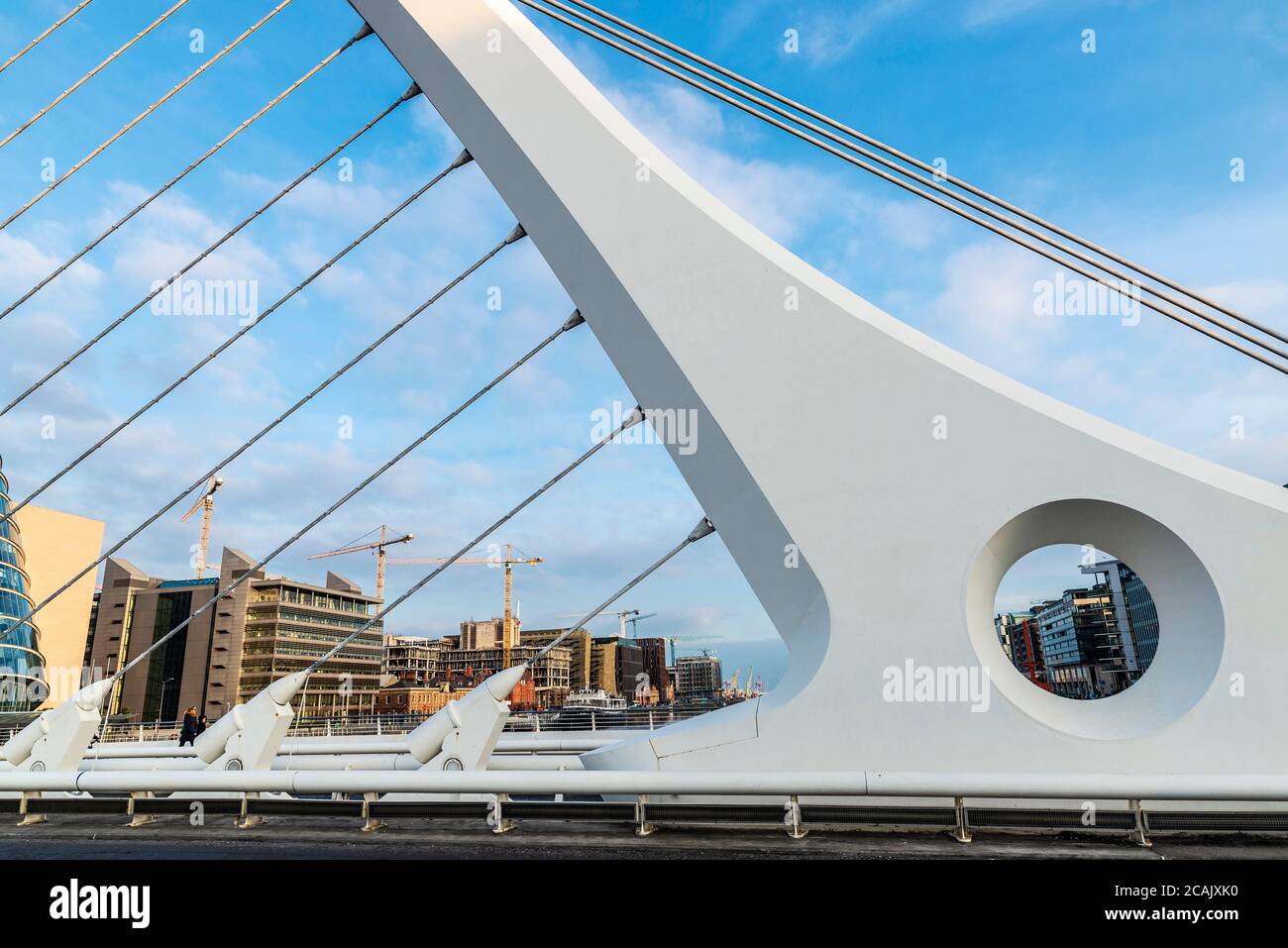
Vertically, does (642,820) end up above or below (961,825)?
below

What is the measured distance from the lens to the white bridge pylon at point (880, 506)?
5168mm

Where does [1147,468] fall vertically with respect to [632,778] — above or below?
above

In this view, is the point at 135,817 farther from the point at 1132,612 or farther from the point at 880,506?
the point at 1132,612

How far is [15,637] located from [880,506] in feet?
183

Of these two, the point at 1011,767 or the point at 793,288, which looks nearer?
the point at 1011,767

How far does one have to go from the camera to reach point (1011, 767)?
5082 mm

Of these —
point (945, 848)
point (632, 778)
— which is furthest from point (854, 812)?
point (632, 778)

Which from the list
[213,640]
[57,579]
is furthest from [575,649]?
[57,579]

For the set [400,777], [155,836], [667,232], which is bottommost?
[155,836]

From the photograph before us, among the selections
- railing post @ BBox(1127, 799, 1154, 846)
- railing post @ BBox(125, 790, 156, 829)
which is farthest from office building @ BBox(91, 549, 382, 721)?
railing post @ BBox(1127, 799, 1154, 846)

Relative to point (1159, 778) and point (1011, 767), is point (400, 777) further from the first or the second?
point (1159, 778)

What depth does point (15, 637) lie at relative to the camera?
43.8 meters

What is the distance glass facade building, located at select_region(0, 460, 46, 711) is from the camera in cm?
4112

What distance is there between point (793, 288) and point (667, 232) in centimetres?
128
